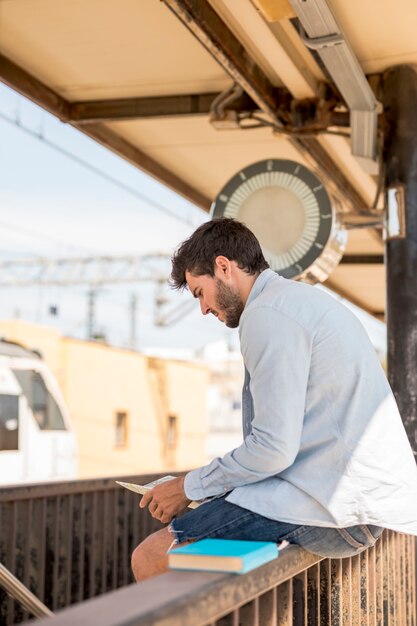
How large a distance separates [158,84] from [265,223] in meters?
1.07

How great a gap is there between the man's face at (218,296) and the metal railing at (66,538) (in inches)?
81.5

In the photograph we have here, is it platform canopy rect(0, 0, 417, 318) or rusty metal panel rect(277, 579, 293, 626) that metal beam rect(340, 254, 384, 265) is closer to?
platform canopy rect(0, 0, 417, 318)

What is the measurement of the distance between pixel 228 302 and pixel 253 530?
611 mm

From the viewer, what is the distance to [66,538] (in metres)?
4.53

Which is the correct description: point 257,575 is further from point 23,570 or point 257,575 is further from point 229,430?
point 229,430

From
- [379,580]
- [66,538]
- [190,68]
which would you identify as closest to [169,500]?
[379,580]

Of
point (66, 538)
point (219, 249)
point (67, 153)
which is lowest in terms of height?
point (66, 538)

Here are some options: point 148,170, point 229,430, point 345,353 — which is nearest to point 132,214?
point 229,430

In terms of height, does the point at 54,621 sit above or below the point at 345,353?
below

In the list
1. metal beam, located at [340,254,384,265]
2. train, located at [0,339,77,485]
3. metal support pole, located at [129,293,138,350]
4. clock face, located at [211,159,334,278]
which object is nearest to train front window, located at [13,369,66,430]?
train, located at [0,339,77,485]

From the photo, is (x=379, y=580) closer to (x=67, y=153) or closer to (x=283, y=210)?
(x=283, y=210)

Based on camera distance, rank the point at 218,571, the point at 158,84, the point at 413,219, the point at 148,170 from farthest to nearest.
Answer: the point at 148,170
the point at 158,84
the point at 413,219
the point at 218,571

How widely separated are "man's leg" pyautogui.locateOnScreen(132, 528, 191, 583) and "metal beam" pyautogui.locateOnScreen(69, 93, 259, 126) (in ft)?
11.1

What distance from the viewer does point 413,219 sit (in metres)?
4.55
